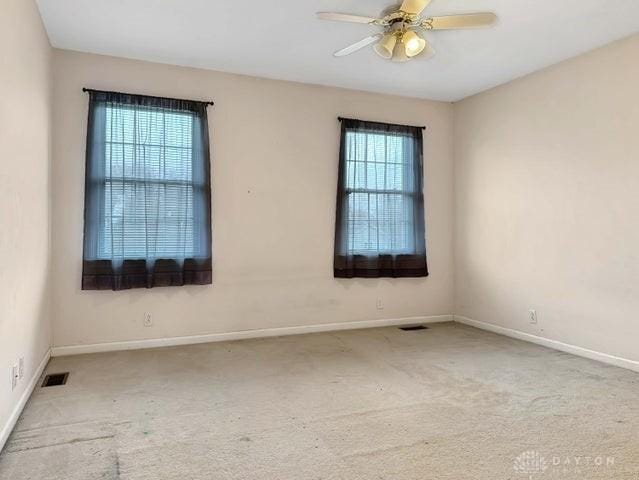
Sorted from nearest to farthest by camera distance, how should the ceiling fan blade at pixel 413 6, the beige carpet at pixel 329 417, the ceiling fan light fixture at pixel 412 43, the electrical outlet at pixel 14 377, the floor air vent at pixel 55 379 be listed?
1. the beige carpet at pixel 329 417
2. the electrical outlet at pixel 14 377
3. the ceiling fan blade at pixel 413 6
4. the ceiling fan light fixture at pixel 412 43
5. the floor air vent at pixel 55 379

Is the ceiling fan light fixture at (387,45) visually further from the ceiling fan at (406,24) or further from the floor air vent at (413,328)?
the floor air vent at (413,328)

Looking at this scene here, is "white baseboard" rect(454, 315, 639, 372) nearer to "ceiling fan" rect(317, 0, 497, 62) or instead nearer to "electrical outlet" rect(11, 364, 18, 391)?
"ceiling fan" rect(317, 0, 497, 62)

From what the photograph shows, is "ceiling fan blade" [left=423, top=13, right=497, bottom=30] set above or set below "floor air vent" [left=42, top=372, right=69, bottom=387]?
above

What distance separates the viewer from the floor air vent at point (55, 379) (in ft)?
9.99

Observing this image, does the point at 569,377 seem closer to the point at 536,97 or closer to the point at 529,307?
the point at 529,307

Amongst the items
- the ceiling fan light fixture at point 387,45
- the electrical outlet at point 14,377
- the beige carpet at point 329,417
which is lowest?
the beige carpet at point 329,417

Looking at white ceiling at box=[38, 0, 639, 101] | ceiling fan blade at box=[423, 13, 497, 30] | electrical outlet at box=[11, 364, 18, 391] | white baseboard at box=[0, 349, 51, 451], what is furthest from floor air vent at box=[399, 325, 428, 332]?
electrical outlet at box=[11, 364, 18, 391]

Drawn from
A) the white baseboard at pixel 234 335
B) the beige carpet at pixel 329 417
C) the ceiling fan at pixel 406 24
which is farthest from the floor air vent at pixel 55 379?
the ceiling fan at pixel 406 24

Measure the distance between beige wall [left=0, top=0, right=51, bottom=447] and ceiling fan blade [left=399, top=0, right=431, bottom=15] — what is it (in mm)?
2171

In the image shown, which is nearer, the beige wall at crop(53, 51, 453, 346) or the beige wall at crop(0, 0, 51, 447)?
the beige wall at crop(0, 0, 51, 447)

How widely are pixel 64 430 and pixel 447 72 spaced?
13.8 ft

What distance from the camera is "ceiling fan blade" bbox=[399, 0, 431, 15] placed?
8.38 feet

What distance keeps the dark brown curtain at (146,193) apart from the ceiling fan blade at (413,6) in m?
2.21

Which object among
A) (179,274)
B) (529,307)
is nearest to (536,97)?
(529,307)
